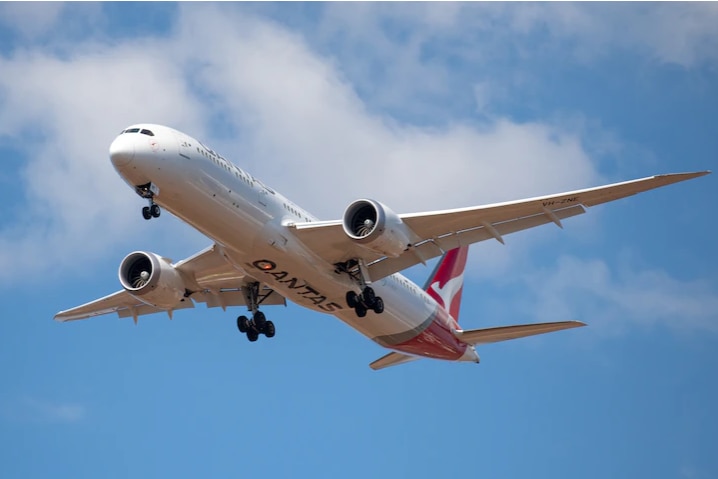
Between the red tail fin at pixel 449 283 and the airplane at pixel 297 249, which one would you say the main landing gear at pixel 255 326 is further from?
the red tail fin at pixel 449 283

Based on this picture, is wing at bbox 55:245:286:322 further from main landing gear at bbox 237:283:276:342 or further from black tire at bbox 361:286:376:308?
black tire at bbox 361:286:376:308

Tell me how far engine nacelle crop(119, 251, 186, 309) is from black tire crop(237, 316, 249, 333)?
226 centimetres

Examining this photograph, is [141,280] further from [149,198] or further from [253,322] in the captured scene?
[149,198]

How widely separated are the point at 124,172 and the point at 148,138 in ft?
3.91

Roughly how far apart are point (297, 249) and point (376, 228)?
8.71ft

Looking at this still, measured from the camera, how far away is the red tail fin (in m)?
44.3

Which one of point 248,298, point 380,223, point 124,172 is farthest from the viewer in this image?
A: point 248,298

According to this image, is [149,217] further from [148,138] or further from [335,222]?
[335,222]

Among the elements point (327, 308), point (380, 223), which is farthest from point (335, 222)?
point (327, 308)

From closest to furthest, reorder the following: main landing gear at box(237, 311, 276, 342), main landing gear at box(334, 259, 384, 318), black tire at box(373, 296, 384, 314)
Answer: main landing gear at box(334, 259, 384, 318) < black tire at box(373, 296, 384, 314) < main landing gear at box(237, 311, 276, 342)

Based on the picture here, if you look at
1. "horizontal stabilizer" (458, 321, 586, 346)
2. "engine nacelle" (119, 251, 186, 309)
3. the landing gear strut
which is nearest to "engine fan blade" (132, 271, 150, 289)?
"engine nacelle" (119, 251, 186, 309)

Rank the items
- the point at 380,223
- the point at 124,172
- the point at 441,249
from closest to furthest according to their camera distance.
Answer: the point at 124,172
the point at 380,223
the point at 441,249

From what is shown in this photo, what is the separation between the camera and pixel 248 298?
1507 inches

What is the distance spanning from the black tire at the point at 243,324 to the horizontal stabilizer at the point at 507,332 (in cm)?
778
